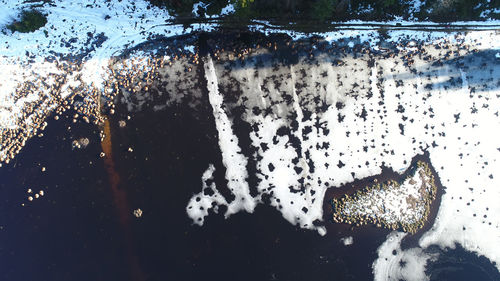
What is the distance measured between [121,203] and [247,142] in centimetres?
670

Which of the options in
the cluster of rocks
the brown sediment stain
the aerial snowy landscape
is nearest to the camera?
the brown sediment stain

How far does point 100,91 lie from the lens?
14.3 meters

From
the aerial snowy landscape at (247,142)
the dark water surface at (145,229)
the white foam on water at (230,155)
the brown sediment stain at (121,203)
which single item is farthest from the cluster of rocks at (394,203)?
the brown sediment stain at (121,203)

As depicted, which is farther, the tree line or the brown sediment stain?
the tree line

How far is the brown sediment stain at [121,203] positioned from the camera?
13.6 m

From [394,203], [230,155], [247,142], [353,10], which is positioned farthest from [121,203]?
[353,10]

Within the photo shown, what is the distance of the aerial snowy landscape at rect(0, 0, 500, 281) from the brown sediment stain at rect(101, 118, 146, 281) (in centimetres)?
10

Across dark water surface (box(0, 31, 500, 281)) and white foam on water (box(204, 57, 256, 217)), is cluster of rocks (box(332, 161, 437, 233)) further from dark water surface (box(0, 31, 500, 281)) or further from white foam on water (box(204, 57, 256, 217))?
white foam on water (box(204, 57, 256, 217))

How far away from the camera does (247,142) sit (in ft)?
46.3

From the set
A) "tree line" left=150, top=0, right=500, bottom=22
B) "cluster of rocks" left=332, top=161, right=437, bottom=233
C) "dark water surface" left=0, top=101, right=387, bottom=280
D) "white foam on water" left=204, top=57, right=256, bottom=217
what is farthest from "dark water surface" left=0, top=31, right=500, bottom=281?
"tree line" left=150, top=0, right=500, bottom=22

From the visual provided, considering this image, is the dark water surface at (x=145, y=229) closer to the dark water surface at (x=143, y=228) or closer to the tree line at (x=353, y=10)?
the dark water surface at (x=143, y=228)

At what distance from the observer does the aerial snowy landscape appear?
13.7 m

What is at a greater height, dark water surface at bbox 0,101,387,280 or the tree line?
the tree line

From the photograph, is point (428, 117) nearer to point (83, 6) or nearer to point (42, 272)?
point (83, 6)
